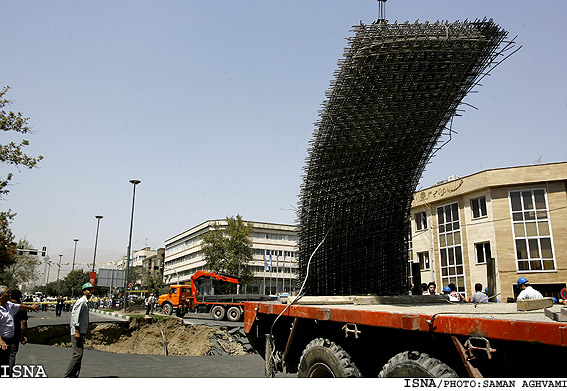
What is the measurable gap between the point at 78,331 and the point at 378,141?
6677 mm

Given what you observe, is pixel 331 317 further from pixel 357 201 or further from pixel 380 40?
pixel 380 40

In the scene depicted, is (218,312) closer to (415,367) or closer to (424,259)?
(424,259)

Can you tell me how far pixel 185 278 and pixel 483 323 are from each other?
291ft

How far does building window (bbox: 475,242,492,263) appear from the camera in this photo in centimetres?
3167

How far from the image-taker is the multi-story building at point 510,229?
29.6 m

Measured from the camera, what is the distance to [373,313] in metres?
4.03

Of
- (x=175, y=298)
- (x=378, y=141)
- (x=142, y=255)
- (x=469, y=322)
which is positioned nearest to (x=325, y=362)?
(x=469, y=322)

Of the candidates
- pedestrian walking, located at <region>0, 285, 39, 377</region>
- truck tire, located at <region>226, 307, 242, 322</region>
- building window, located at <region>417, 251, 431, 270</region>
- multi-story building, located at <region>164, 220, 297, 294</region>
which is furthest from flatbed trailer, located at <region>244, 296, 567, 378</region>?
multi-story building, located at <region>164, 220, 297, 294</region>

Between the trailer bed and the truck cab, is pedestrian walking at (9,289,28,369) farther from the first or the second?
the truck cab

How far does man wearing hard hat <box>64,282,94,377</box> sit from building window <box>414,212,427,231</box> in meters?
34.1

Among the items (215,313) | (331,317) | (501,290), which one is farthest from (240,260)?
(331,317)

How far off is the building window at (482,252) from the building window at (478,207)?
87.0 inches

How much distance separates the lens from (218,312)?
95.6ft

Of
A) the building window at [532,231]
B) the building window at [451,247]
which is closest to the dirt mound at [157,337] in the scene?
the building window at [451,247]
